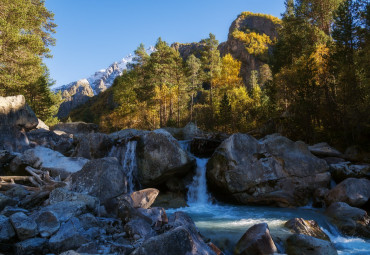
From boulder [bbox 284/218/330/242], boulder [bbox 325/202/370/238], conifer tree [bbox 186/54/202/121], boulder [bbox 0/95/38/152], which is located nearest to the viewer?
boulder [bbox 284/218/330/242]

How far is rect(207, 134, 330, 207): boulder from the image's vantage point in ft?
44.1

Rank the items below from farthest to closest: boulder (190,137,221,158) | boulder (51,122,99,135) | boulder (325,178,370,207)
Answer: boulder (51,122,99,135), boulder (190,137,221,158), boulder (325,178,370,207)

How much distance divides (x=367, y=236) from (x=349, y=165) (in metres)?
6.35

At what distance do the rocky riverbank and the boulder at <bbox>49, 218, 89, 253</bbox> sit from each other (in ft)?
0.08

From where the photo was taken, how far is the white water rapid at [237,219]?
796cm

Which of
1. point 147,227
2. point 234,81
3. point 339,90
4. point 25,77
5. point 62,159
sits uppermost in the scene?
point 234,81

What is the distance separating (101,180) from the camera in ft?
31.3

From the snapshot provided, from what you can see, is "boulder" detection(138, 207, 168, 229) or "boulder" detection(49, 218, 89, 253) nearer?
"boulder" detection(49, 218, 89, 253)

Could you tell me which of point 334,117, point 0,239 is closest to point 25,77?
point 0,239

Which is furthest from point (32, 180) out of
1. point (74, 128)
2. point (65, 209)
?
point (74, 128)

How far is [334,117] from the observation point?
59.7ft

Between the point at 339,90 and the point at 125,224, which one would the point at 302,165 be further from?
the point at 125,224

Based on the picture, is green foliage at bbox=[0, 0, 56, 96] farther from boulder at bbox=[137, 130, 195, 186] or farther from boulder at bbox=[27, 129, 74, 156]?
boulder at bbox=[137, 130, 195, 186]

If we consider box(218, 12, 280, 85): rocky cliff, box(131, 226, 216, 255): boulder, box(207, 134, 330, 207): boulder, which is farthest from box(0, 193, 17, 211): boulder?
box(218, 12, 280, 85): rocky cliff
